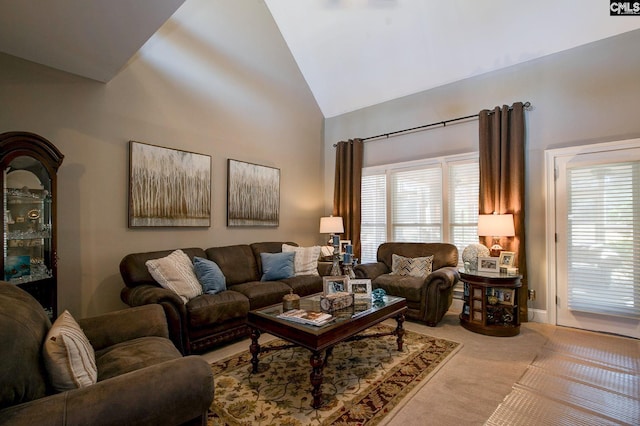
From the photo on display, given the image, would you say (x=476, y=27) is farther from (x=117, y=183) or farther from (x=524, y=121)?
(x=117, y=183)

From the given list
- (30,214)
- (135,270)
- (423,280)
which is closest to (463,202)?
(423,280)

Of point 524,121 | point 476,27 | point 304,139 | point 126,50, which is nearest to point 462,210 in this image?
point 524,121

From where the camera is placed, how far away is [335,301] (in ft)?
8.13

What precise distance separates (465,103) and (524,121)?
81cm

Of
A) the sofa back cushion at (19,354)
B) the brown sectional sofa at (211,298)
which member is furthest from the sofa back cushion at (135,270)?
the sofa back cushion at (19,354)

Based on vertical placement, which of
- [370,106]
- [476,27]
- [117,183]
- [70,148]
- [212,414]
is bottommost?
[212,414]

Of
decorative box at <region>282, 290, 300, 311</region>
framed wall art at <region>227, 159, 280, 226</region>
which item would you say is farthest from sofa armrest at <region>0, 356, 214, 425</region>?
framed wall art at <region>227, 159, 280, 226</region>

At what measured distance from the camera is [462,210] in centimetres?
436

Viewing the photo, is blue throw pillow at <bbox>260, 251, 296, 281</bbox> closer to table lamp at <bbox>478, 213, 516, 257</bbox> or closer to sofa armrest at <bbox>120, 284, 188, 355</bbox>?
sofa armrest at <bbox>120, 284, 188, 355</bbox>

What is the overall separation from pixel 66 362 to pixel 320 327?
135 cm

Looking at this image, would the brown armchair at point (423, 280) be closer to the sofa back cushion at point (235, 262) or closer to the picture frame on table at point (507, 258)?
the picture frame on table at point (507, 258)

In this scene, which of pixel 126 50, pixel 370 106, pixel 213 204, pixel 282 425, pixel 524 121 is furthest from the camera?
pixel 370 106

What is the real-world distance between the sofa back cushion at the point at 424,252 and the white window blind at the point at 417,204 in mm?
369

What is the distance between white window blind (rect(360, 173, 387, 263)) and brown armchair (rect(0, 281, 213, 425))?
413 cm
